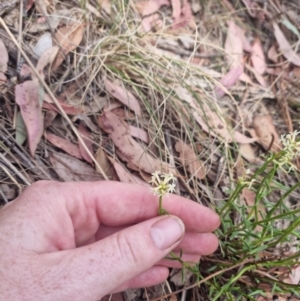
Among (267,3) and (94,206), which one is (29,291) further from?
(267,3)

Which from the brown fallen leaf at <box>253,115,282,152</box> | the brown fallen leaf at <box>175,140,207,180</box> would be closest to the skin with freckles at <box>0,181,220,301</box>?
the brown fallen leaf at <box>175,140,207,180</box>

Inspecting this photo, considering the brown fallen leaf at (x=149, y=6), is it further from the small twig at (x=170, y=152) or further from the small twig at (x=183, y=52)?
the small twig at (x=170, y=152)

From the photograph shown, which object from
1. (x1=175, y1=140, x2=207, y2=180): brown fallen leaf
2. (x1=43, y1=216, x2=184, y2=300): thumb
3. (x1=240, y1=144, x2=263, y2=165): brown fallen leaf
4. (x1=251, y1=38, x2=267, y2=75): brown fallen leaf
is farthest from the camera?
(x1=251, y1=38, x2=267, y2=75): brown fallen leaf

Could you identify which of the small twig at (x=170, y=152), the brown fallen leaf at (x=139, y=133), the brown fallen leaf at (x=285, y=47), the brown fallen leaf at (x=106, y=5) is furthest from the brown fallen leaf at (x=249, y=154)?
the brown fallen leaf at (x=106, y=5)

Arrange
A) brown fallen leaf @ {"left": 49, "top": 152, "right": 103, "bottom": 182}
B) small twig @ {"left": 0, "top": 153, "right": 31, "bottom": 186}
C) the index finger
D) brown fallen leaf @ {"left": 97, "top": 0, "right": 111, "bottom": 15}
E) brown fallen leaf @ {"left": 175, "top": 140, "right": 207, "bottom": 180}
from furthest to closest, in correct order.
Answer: brown fallen leaf @ {"left": 97, "top": 0, "right": 111, "bottom": 15}
brown fallen leaf @ {"left": 175, "top": 140, "right": 207, "bottom": 180}
brown fallen leaf @ {"left": 49, "top": 152, "right": 103, "bottom": 182}
small twig @ {"left": 0, "top": 153, "right": 31, "bottom": 186}
the index finger

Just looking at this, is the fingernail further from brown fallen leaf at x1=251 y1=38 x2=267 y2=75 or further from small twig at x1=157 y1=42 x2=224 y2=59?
brown fallen leaf at x1=251 y1=38 x2=267 y2=75

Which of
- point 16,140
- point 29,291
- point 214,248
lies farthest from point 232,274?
point 16,140
